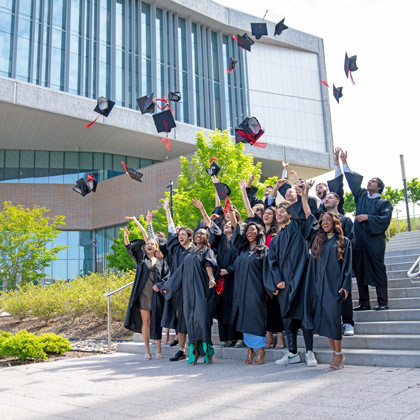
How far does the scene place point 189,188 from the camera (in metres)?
21.0

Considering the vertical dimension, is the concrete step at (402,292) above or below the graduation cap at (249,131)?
below

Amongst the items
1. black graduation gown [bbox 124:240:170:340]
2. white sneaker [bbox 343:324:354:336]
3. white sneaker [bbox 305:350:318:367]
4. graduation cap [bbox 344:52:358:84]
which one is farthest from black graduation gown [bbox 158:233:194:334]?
graduation cap [bbox 344:52:358:84]

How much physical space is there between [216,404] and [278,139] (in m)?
34.5

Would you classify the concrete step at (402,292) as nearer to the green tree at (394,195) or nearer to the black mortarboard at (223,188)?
the black mortarboard at (223,188)

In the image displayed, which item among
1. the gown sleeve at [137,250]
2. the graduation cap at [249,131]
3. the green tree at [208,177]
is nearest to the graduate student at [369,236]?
the graduation cap at [249,131]

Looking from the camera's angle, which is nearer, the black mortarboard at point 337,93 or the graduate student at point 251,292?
the graduate student at point 251,292

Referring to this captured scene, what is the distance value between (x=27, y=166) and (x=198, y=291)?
3060 centimetres

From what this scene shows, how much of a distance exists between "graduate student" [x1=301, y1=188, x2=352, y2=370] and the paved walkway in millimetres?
437

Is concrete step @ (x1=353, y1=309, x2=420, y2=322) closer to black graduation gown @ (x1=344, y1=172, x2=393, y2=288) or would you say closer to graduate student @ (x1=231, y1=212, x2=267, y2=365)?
black graduation gown @ (x1=344, y1=172, x2=393, y2=288)

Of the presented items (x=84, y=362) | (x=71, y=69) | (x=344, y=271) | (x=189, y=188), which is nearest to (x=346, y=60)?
(x=344, y=271)

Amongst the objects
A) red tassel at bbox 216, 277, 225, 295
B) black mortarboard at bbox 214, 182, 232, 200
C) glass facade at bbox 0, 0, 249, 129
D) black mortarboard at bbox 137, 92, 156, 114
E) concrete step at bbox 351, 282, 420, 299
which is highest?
glass facade at bbox 0, 0, 249, 129

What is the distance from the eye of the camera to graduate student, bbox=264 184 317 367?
5801 mm

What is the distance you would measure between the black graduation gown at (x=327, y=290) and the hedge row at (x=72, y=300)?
6.24m

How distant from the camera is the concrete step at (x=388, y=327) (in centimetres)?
600
